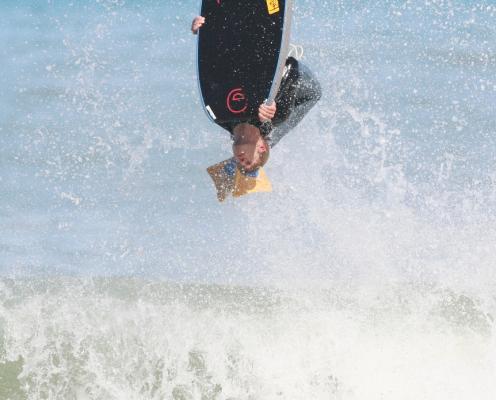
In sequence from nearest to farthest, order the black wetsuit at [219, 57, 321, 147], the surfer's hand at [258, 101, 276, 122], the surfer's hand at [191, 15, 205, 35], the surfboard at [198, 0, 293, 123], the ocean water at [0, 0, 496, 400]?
the surfer's hand at [258, 101, 276, 122], the surfboard at [198, 0, 293, 123], the black wetsuit at [219, 57, 321, 147], the surfer's hand at [191, 15, 205, 35], the ocean water at [0, 0, 496, 400]

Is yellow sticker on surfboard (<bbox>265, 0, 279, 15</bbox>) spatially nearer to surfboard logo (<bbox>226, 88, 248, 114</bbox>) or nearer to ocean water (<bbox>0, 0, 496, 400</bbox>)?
surfboard logo (<bbox>226, 88, 248, 114</bbox>)

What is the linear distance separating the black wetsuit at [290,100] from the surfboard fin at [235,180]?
1.01ft

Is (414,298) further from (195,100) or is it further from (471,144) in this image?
(195,100)

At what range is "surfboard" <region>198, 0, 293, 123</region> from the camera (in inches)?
316

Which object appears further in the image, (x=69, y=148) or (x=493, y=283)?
(x=69, y=148)

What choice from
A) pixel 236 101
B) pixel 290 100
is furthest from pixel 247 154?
pixel 290 100

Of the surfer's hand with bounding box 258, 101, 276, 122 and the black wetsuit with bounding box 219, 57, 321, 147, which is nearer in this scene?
the surfer's hand with bounding box 258, 101, 276, 122

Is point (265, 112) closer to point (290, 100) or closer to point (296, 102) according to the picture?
point (290, 100)

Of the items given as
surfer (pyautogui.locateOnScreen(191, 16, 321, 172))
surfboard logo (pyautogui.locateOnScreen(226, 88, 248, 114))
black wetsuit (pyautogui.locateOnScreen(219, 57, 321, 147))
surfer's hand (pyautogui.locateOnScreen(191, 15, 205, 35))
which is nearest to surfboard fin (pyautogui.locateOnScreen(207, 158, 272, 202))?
surfer (pyautogui.locateOnScreen(191, 16, 321, 172))

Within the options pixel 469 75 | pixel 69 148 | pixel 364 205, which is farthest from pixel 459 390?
pixel 469 75

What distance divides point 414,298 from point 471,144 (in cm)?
664

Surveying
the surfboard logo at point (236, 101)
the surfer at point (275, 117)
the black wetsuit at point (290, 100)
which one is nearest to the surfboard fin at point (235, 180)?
the surfer at point (275, 117)

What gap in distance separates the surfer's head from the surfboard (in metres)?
0.12

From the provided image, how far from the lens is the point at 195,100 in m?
19.0
